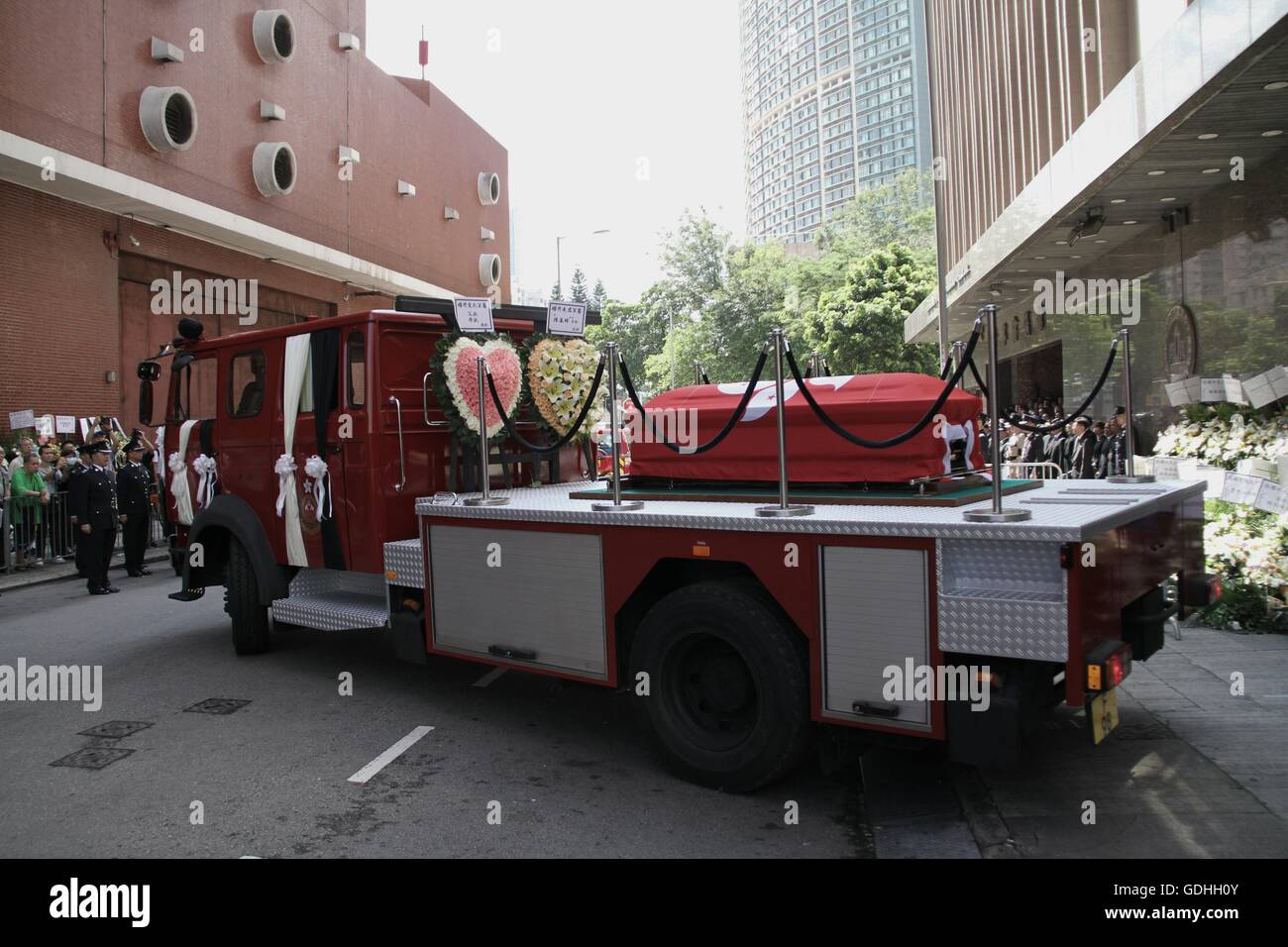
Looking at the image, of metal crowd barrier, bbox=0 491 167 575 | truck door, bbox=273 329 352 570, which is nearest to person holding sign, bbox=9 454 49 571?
metal crowd barrier, bbox=0 491 167 575

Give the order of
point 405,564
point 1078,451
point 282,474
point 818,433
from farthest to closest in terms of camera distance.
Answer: point 1078,451, point 282,474, point 405,564, point 818,433

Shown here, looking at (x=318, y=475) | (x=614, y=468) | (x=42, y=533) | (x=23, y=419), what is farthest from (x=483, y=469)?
(x=23, y=419)

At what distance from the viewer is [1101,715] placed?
13.2ft

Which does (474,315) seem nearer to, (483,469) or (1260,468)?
(483,469)

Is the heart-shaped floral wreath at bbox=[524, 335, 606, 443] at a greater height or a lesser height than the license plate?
greater

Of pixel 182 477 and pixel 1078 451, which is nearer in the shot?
pixel 182 477

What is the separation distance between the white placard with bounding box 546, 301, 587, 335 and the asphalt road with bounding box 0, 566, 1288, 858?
8.65 ft

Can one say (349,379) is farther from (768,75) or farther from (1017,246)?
(768,75)

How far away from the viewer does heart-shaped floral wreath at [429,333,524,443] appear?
663cm

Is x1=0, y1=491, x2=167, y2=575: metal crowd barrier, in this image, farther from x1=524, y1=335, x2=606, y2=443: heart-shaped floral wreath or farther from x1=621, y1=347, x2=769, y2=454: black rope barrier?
x1=621, y1=347, x2=769, y2=454: black rope barrier

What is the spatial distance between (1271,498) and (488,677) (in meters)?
7.19

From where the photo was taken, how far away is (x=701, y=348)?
39.2 m

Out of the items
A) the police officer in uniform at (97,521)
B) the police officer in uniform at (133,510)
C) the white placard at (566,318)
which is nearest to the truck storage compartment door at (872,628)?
the white placard at (566,318)
